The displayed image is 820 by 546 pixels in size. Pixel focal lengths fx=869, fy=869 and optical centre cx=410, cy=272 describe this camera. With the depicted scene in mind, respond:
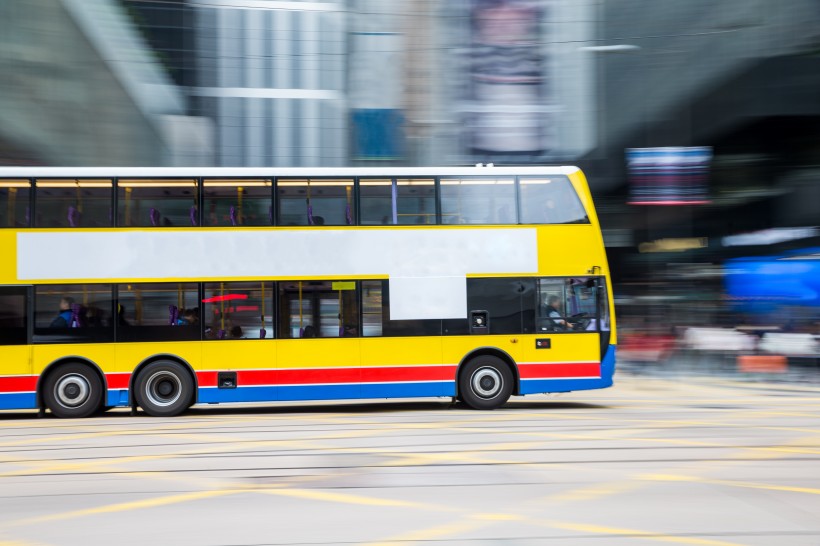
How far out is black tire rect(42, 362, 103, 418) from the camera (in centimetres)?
1173

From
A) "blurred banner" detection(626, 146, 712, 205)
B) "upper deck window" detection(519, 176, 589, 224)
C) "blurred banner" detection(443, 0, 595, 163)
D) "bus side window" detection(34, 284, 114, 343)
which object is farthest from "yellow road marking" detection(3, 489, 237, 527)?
"blurred banner" detection(443, 0, 595, 163)

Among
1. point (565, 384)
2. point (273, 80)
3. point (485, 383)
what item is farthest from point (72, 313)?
point (273, 80)

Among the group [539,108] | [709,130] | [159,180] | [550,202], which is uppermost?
[539,108]

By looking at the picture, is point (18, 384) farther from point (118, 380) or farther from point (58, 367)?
point (118, 380)

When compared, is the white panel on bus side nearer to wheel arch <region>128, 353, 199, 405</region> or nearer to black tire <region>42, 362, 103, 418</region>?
wheel arch <region>128, 353, 199, 405</region>

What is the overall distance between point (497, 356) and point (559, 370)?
89 cm

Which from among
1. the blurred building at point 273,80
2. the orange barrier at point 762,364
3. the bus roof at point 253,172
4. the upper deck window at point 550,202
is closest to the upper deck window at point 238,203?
the bus roof at point 253,172

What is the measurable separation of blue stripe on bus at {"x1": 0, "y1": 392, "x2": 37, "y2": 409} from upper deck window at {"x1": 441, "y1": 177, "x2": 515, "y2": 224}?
6.06 metres

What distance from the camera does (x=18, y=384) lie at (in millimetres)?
11602

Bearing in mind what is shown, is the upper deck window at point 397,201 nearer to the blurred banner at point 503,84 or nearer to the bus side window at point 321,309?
the bus side window at point 321,309

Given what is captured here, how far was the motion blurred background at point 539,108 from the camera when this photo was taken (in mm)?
19688

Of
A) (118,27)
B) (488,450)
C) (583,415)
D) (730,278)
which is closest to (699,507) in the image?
(488,450)

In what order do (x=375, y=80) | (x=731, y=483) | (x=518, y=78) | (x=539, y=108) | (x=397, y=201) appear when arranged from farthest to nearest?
(x=539, y=108) < (x=518, y=78) < (x=375, y=80) < (x=397, y=201) < (x=731, y=483)

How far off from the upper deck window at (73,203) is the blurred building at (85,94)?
6655mm
